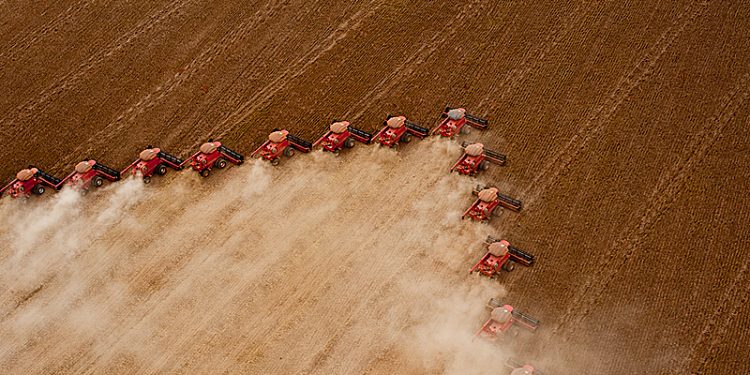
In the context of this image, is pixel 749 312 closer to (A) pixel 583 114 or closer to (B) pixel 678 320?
(B) pixel 678 320

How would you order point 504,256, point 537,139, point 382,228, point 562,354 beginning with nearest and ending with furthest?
point 562,354, point 504,256, point 382,228, point 537,139

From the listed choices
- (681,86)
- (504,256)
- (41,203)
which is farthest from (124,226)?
(681,86)

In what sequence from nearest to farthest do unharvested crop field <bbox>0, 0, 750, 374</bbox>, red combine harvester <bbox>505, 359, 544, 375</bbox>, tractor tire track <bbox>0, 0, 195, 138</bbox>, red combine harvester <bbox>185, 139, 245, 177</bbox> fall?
red combine harvester <bbox>505, 359, 544, 375</bbox> → unharvested crop field <bbox>0, 0, 750, 374</bbox> → red combine harvester <bbox>185, 139, 245, 177</bbox> → tractor tire track <bbox>0, 0, 195, 138</bbox>

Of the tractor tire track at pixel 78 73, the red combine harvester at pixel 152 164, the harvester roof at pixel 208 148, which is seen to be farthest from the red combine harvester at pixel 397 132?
the tractor tire track at pixel 78 73

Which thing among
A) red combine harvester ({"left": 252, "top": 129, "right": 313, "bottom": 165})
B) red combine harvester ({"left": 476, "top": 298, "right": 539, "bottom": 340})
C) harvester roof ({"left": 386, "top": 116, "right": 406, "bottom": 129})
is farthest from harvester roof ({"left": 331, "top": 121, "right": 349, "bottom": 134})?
red combine harvester ({"left": 476, "top": 298, "right": 539, "bottom": 340})

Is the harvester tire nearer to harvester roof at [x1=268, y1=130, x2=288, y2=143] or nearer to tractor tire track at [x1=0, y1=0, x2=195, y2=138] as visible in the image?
tractor tire track at [x1=0, y1=0, x2=195, y2=138]

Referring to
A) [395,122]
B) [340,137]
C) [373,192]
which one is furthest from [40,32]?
[373,192]

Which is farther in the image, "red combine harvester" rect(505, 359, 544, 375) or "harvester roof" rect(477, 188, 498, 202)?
"harvester roof" rect(477, 188, 498, 202)

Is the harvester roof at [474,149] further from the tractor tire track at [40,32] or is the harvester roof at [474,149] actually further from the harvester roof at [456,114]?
the tractor tire track at [40,32]
